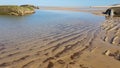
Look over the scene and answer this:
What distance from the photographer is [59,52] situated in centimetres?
876

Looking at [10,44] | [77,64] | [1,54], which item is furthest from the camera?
[10,44]

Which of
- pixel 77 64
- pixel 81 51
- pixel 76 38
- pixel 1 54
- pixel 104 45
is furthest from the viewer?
pixel 76 38

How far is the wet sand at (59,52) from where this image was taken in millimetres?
7344

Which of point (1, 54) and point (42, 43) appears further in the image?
point (42, 43)

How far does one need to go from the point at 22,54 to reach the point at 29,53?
0.27 m

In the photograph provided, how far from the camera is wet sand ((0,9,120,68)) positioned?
24.1 ft

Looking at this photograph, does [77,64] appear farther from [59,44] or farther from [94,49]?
[59,44]

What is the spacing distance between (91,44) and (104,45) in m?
0.55

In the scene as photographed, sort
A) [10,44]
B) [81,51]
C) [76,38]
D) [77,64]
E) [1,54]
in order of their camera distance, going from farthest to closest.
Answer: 1. [76,38]
2. [10,44]
3. [81,51]
4. [1,54]
5. [77,64]

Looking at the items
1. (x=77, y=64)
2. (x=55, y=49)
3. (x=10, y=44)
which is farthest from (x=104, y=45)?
(x=10, y=44)

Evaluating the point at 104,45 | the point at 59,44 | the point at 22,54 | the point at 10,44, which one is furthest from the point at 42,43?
the point at 104,45

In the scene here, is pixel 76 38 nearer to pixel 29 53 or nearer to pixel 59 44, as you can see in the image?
pixel 59 44

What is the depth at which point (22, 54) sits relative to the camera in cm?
825

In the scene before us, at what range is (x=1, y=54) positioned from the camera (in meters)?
8.10
